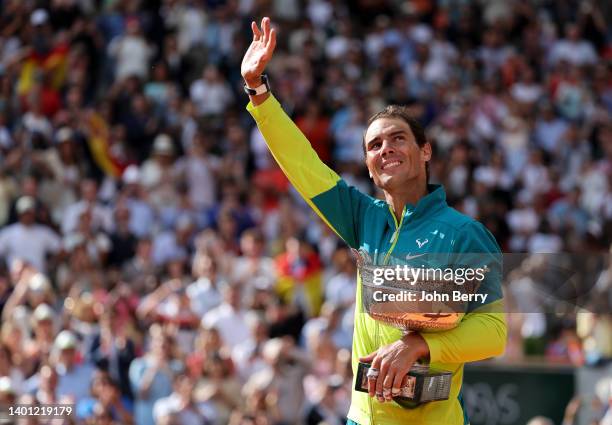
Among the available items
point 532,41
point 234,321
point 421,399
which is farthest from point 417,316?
point 532,41

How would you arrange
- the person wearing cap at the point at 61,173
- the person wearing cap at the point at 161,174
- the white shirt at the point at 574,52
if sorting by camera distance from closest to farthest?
1. the person wearing cap at the point at 61,173
2. the person wearing cap at the point at 161,174
3. the white shirt at the point at 574,52

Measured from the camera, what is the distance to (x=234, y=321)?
12633 millimetres

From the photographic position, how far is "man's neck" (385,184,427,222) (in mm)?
5012

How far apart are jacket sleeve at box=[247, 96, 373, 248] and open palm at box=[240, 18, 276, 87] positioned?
114 millimetres

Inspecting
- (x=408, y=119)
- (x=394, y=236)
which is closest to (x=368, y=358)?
(x=394, y=236)

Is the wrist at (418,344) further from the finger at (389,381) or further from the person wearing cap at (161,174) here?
the person wearing cap at (161,174)

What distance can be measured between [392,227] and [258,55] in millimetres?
866

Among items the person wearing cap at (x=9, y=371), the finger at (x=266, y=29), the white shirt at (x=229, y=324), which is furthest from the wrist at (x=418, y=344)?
the white shirt at (x=229, y=324)

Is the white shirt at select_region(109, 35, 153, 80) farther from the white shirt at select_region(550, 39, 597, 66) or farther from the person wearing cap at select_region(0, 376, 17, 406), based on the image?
the person wearing cap at select_region(0, 376, 17, 406)

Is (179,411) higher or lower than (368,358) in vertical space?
lower

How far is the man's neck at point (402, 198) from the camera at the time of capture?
5.01m

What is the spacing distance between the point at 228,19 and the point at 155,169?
3.93 metres

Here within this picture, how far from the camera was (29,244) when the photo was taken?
13.9 meters

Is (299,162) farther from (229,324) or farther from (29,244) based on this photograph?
Answer: (29,244)
